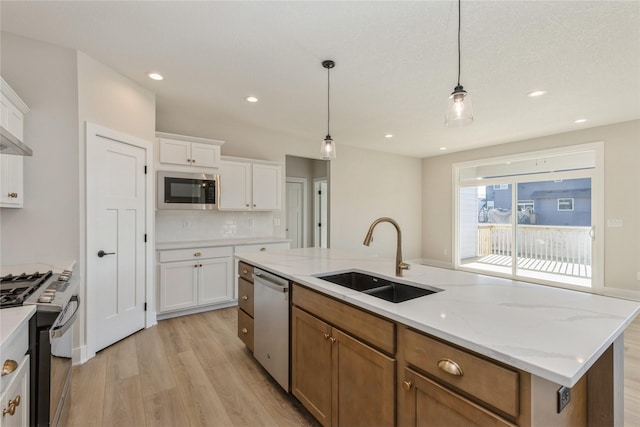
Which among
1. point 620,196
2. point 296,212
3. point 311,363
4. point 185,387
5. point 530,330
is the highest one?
point 620,196

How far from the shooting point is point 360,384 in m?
1.37

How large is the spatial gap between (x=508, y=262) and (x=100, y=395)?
20.6 ft

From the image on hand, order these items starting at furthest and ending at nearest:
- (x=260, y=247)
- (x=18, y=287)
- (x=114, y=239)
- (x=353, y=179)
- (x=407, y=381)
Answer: (x=353, y=179), (x=260, y=247), (x=114, y=239), (x=18, y=287), (x=407, y=381)

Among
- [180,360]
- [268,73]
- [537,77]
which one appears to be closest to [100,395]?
[180,360]

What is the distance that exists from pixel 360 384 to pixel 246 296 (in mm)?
1424

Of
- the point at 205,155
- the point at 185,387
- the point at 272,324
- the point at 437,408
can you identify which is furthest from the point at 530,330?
the point at 205,155

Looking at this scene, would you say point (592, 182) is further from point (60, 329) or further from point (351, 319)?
point (60, 329)

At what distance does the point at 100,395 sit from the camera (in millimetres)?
1988

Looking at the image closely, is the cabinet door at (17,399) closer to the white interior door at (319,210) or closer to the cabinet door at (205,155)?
the cabinet door at (205,155)

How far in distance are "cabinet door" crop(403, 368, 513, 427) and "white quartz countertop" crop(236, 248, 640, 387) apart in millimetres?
200

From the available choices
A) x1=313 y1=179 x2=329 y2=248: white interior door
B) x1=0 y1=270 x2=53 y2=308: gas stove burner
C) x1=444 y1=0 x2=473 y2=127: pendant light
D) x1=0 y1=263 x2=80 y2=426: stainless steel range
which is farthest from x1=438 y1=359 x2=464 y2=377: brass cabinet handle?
x1=313 y1=179 x2=329 y2=248: white interior door

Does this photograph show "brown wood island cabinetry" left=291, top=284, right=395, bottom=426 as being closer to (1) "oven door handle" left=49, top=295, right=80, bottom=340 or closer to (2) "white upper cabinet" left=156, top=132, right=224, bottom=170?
(1) "oven door handle" left=49, top=295, right=80, bottom=340

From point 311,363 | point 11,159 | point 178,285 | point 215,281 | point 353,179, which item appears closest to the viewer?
point 311,363

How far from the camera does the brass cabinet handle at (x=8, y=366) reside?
3.05ft
